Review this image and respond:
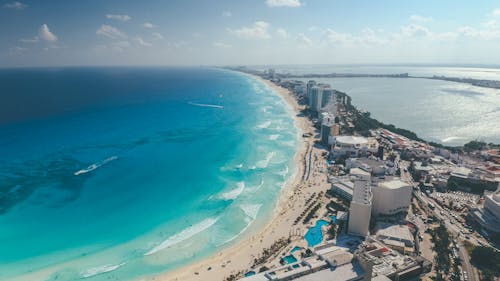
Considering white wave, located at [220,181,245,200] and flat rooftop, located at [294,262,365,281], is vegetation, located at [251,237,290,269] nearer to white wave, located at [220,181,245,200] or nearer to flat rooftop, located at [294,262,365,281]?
flat rooftop, located at [294,262,365,281]

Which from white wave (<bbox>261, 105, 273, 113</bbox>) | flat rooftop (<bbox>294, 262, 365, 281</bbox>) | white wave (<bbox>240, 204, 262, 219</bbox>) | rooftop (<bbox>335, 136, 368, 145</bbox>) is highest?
white wave (<bbox>261, 105, 273, 113</bbox>)

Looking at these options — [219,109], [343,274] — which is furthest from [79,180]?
[219,109]

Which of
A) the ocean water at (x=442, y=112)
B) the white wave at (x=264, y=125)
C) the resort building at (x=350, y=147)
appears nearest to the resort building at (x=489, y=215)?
the resort building at (x=350, y=147)

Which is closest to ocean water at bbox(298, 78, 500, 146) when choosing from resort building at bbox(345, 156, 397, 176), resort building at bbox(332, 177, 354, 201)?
resort building at bbox(345, 156, 397, 176)

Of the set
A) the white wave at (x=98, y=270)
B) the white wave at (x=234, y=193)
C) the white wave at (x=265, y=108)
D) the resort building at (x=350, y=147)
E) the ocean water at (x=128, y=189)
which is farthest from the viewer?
the white wave at (x=265, y=108)

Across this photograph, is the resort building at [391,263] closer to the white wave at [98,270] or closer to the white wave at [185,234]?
the white wave at [185,234]

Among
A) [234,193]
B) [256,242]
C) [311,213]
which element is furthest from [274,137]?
[256,242]

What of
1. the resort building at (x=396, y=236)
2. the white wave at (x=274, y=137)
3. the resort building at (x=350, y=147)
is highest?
the resort building at (x=350, y=147)
